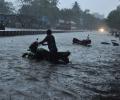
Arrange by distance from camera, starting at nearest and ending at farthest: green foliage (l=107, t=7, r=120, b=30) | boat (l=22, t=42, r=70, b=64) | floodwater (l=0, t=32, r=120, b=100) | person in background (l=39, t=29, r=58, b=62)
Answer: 1. floodwater (l=0, t=32, r=120, b=100)
2. person in background (l=39, t=29, r=58, b=62)
3. boat (l=22, t=42, r=70, b=64)
4. green foliage (l=107, t=7, r=120, b=30)

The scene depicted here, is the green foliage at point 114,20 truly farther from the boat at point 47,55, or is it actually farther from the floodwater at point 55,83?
the floodwater at point 55,83

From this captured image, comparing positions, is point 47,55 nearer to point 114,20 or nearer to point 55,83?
point 55,83

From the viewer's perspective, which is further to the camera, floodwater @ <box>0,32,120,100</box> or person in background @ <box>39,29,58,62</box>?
person in background @ <box>39,29,58,62</box>

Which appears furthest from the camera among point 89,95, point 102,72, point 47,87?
point 102,72

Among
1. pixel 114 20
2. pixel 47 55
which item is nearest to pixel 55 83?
pixel 47 55

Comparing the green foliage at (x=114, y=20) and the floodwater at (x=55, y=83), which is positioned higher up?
the green foliage at (x=114, y=20)

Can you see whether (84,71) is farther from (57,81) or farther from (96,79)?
(57,81)

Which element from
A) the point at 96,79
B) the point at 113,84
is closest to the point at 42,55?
the point at 96,79

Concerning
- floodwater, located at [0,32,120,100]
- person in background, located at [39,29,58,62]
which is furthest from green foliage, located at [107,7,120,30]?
floodwater, located at [0,32,120,100]

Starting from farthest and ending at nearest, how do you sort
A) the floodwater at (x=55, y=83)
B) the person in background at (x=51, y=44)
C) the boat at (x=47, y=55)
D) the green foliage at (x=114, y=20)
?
the green foliage at (x=114, y=20)
the boat at (x=47, y=55)
the person in background at (x=51, y=44)
the floodwater at (x=55, y=83)

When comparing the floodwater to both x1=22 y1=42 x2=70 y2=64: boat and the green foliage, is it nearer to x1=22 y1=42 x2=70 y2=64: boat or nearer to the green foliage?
x1=22 y1=42 x2=70 y2=64: boat

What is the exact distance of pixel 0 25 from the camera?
72.4 metres

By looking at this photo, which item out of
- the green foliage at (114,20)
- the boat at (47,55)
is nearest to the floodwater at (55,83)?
the boat at (47,55)

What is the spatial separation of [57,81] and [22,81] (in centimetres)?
189
